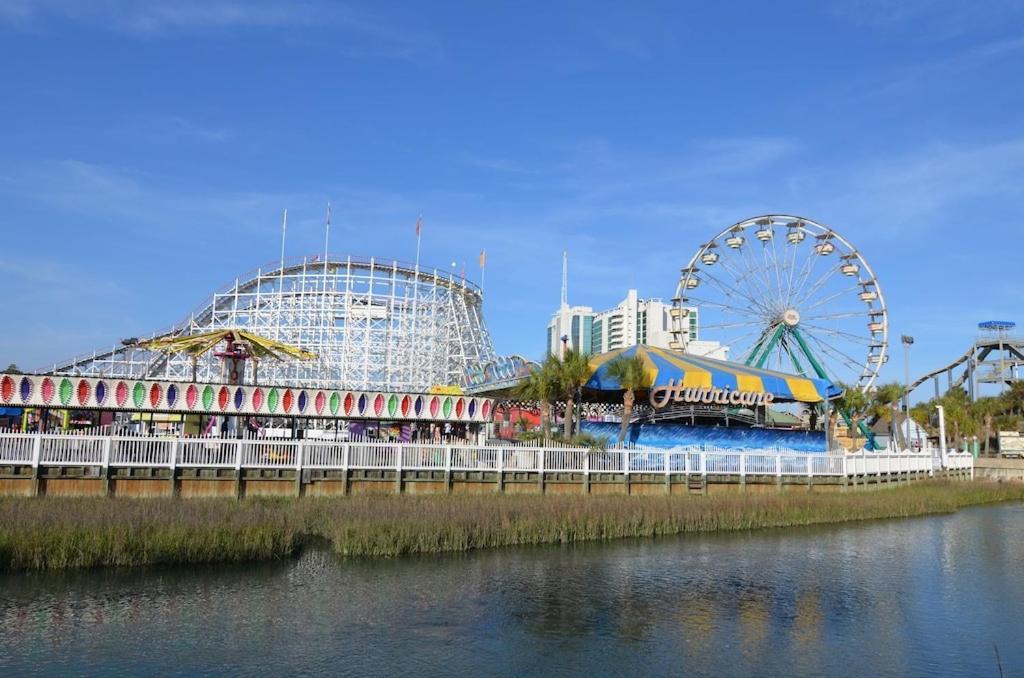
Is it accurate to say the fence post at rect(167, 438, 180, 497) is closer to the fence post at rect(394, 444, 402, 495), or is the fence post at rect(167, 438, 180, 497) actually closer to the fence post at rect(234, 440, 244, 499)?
the fence post at rect(234, 440, 244, 499)

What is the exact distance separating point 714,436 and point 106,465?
82.1 ft

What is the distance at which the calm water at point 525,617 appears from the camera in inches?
427

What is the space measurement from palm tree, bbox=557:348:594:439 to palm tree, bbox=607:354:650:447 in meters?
1.31

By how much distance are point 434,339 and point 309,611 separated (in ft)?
146

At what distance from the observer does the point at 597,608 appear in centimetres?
1398

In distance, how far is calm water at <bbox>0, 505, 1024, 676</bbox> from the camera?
10844 millimetres

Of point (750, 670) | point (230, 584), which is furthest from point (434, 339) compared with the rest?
point (750, 670)

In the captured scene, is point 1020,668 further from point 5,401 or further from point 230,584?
point 5,401

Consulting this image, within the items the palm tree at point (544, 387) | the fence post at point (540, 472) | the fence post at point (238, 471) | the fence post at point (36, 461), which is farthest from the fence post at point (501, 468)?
the fence post at point (36, 461)

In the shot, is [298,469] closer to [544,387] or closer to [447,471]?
[447,471]

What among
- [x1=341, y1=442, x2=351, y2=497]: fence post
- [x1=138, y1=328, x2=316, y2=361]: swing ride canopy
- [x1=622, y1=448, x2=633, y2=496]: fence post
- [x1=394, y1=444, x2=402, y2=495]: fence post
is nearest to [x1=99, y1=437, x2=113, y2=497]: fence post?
[x1=341, y1=442, x2=351, y2=497]: fence post

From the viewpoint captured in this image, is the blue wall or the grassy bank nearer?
the grassy bank

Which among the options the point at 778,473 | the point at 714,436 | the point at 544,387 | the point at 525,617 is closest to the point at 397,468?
the point at 544,387

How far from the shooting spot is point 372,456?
24.2 meters
